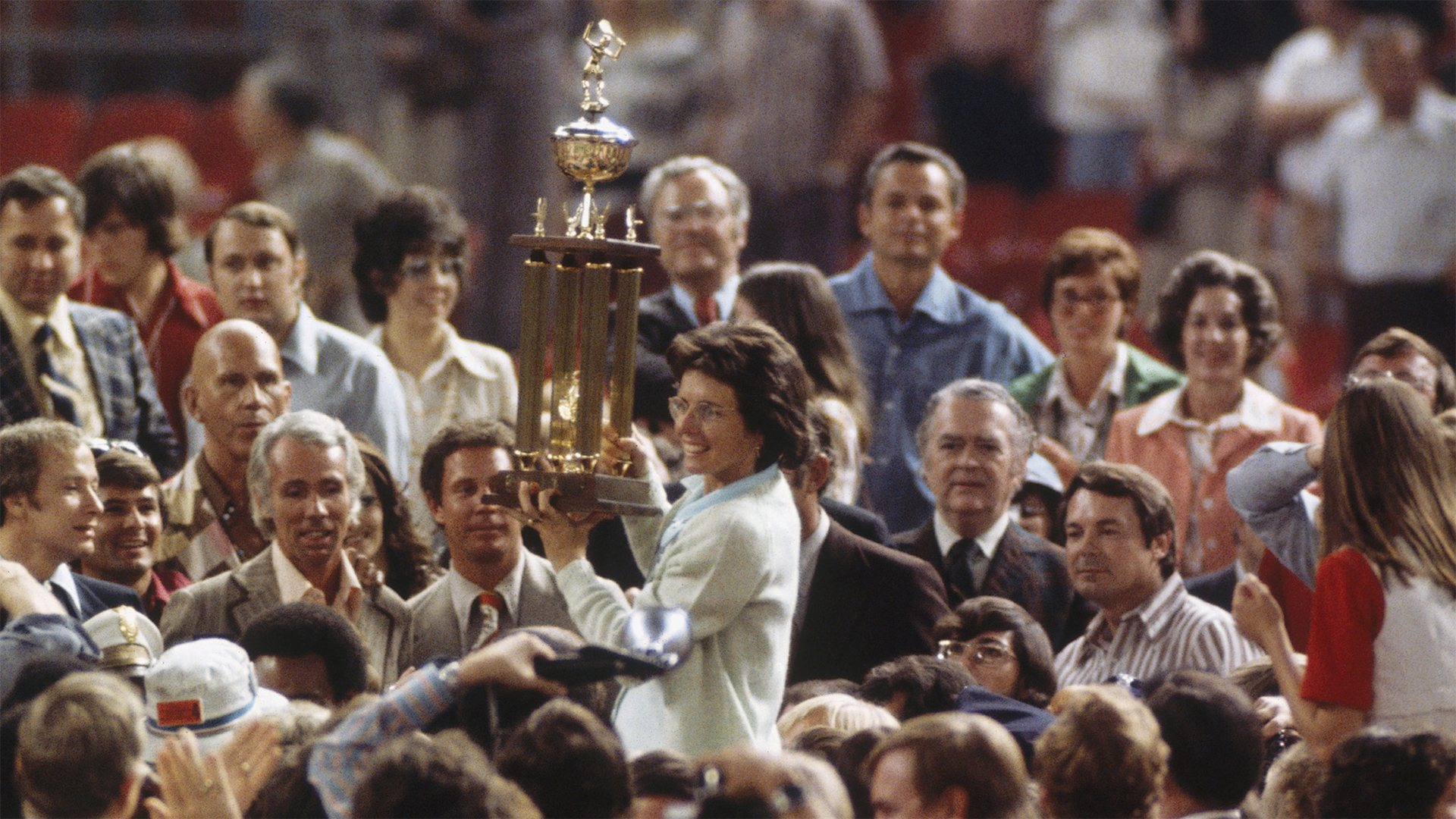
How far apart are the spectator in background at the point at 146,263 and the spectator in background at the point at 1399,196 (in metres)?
5.22

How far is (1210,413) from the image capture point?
6738 millimetres

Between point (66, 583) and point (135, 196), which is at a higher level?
point (135, 196)

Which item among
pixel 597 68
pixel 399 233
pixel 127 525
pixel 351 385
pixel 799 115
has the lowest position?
pixel 127 525

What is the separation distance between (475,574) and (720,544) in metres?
1.24

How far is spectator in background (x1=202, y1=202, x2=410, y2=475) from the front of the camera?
6.52 meters

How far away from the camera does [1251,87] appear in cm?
1069

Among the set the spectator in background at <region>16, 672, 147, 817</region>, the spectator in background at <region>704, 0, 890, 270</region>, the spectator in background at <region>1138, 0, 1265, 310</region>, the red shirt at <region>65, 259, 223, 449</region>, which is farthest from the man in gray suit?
the spectator in background at <region>1138, 0, 1265, 310</region>

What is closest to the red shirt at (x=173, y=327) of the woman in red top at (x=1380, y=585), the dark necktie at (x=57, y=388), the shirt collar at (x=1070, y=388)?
the dark necktie at (x=57, y=388)

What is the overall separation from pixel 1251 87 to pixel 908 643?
19.5ft

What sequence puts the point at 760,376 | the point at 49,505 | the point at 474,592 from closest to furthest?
the point at 760,376
the point at 49,505
the point at 474,592

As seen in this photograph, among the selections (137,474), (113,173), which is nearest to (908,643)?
(137,474)

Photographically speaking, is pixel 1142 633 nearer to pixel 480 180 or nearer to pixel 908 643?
pixel 908 643

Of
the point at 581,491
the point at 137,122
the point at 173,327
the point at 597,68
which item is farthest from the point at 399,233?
the point at 137,122

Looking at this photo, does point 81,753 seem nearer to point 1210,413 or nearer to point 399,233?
point 399,233
